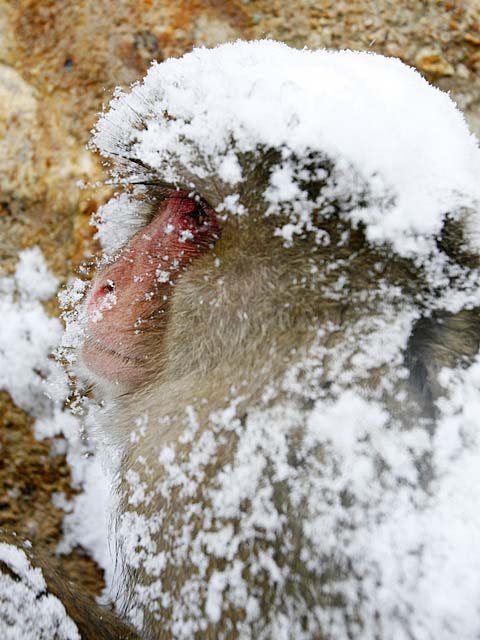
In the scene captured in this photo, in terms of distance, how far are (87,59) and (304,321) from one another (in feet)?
3.76

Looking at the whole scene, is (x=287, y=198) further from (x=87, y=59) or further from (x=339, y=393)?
(x=87, y=59)

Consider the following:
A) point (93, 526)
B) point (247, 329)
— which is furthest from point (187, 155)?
point (93, 526)

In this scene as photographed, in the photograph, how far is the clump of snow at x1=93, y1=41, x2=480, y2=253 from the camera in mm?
791

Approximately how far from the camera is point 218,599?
2.90ft

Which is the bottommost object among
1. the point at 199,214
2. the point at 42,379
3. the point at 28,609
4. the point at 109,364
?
the point at 42,379

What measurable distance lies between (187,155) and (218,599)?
0.57 meters

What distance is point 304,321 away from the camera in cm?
84

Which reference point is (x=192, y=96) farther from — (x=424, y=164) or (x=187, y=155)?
(x=424, y=164)

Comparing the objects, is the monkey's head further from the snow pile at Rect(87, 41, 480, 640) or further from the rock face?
the rock face

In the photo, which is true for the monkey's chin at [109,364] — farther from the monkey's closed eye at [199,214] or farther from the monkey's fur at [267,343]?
the monkey's closed eye at [199,214]

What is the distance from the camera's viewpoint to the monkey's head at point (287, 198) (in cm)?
79

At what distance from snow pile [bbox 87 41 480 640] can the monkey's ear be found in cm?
1

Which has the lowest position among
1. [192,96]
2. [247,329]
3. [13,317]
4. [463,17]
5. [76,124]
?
[13,317]

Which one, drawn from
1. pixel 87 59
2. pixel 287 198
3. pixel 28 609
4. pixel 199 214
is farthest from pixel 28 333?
pixel 287 198
